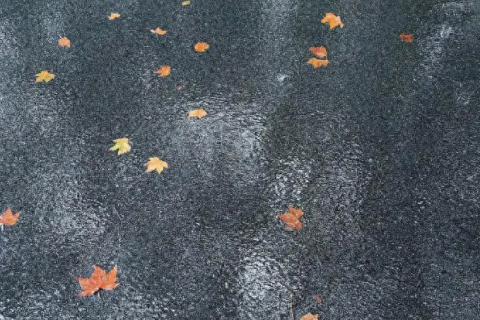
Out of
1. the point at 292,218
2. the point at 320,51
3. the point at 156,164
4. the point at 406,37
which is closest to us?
the point at 292,218

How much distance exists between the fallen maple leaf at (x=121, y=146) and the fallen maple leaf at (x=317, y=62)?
156 centimetres

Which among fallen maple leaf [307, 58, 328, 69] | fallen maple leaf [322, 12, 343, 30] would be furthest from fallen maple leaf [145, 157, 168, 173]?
fallen maple leaf [322, 12, 343, 30]

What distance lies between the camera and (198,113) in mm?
3713

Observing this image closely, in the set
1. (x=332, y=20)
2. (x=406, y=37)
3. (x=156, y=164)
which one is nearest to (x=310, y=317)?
(x=156, y=164)

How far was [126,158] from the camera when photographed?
3391 mm

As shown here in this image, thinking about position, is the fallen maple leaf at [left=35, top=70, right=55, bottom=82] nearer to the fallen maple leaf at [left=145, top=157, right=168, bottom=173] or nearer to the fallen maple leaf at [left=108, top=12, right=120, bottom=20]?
the fallen maple leaf at [left=108, top=12, right=120, bottom=20]

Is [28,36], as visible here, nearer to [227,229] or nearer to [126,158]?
[126,158]

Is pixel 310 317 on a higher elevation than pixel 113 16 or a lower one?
lower

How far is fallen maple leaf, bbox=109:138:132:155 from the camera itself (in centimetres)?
344

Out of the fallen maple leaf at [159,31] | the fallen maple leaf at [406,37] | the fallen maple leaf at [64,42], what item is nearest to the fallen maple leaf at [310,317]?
the fallen maple leaf at [406,37]

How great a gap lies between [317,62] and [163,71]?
3.91 feet

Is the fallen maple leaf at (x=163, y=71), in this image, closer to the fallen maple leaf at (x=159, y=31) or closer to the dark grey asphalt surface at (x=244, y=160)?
the dark grey asphalt surface at (x=244, y=160)

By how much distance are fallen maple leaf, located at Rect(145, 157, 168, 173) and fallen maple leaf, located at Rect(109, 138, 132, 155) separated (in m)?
0.19

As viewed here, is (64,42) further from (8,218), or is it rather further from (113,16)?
(8,218)
